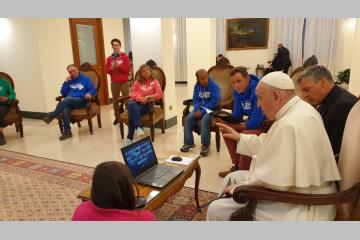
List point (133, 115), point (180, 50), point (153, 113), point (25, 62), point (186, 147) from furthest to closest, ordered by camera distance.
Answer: point (180, 50), point (25, 62), point (153, 113), point (133, 115), point (186, 147)

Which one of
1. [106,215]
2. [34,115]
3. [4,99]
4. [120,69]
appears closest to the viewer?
[106,215]

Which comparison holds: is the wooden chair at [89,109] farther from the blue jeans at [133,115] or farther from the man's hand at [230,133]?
the man's hand at [230,133]

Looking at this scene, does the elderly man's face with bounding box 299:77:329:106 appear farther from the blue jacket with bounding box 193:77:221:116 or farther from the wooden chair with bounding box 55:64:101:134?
the wooden chair with bounding box 55:64:101:134

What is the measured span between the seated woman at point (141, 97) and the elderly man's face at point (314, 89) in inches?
102

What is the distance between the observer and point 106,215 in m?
1.23

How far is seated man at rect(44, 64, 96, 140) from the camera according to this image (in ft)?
15.5

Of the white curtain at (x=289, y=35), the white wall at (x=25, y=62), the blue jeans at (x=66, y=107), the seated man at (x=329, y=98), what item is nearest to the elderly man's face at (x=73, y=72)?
the blue jeans at (x=66, y=107)

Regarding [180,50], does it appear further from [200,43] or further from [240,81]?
[240,81]

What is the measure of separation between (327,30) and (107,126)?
7884 mm

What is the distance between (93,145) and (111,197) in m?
3.30

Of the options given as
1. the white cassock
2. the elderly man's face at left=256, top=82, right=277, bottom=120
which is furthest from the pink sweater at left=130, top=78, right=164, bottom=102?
the white cassock

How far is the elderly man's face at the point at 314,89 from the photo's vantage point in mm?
2068

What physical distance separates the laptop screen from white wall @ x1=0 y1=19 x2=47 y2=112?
467cm

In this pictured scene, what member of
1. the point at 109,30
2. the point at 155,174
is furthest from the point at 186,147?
the point at 109,30
